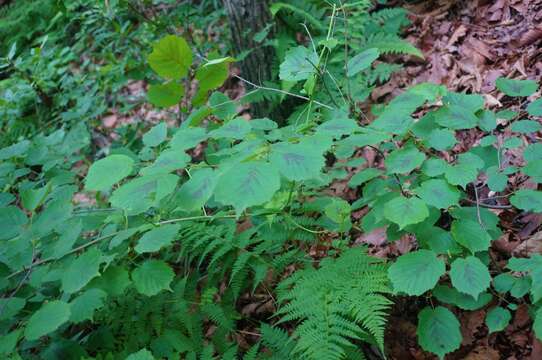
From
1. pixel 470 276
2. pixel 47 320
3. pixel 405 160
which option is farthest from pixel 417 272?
pixel 47 320

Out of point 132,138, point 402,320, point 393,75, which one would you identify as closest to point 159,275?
point 402,320

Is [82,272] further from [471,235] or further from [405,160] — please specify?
[471,235]

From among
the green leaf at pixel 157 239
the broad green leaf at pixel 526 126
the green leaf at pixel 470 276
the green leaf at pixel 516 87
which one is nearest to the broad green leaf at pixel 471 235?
the green leaf at pixel 470 276

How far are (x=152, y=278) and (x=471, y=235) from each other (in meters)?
1.11

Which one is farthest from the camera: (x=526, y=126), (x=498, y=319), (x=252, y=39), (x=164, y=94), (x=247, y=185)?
(x=252, y=39)

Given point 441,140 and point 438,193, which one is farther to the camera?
point 441,140

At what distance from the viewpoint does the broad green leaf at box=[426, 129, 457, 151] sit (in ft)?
5.48

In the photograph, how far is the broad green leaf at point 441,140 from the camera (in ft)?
5.48

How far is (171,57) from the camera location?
1818 mm

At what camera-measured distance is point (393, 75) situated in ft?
11.0

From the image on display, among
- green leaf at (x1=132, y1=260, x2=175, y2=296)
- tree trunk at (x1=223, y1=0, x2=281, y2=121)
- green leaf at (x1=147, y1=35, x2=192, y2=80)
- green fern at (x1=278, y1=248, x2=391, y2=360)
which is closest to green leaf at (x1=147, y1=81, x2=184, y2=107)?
green leaf at (x1=147, y1=35, x2=192, y2=80)

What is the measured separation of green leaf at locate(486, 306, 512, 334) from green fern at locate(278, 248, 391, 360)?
36 centimetres

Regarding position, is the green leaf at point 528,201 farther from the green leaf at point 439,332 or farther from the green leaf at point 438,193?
Answer: the green leaf at point 439,332

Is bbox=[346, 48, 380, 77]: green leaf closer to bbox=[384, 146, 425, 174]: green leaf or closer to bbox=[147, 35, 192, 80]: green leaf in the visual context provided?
bbox=[384, 146, 425, 174]: green leaf
